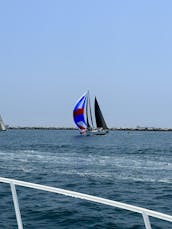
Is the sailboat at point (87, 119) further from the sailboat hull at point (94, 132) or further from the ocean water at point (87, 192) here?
the ocean water at point (87, 192)

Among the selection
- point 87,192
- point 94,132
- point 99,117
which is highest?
point 99,117

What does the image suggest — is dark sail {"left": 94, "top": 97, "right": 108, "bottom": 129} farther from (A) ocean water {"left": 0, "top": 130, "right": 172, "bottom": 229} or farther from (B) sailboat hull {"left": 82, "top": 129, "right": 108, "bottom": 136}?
(A) ocean water {"left": 0, "top": 130, "right": 172, "bottom": 229}

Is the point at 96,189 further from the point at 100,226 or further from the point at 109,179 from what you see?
the point at 100,226

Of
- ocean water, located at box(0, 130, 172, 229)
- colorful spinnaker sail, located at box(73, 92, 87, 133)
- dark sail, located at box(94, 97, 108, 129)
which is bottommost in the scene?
ocean water, located at box(0, 130, 172, 229)

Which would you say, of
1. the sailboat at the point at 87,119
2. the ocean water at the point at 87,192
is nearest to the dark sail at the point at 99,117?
the sailboat at the point at 87,119

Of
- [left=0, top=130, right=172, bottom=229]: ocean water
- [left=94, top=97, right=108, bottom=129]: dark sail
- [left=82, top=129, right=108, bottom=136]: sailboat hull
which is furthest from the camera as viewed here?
[left=94, top=97, right=108, bottom=129]: dark sail

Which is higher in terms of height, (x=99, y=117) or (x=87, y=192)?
(x=99, y=117)

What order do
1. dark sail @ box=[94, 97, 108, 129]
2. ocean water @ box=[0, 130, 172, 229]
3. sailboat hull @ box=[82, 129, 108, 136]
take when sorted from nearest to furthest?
ocean water @ box=[0, 130, 172, 229], sailboat hull @ box=[82, 129, 108, 136], dark sail @ box=[94, 97, 108, 129]

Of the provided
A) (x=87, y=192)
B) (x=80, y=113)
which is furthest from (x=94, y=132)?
(x=87, y=192)

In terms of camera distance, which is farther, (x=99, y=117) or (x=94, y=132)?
(x=99, y=117)

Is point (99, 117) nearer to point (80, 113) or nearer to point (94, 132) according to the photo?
point (94, 132)

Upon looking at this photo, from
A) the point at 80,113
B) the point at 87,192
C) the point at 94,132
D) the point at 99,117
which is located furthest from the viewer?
the point at 99,117

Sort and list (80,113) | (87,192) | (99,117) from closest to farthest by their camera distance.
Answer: (87,192), (80,113), (99,117)

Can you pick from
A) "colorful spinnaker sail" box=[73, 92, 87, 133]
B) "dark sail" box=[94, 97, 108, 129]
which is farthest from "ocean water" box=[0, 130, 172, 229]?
"dark sail" box=[94, 97, 108, 129]
